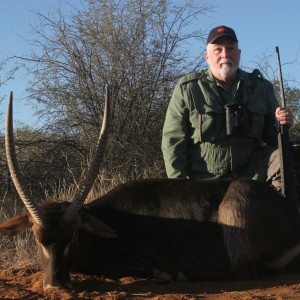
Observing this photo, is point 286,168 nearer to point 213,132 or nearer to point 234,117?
point 234,117

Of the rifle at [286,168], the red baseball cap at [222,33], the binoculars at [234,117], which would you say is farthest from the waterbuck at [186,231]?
the red baseball cap at [222,33]

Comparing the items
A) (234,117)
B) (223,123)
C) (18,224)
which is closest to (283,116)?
(234,117)

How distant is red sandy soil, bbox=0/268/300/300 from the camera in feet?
14.6

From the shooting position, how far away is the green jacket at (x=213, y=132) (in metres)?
6.66

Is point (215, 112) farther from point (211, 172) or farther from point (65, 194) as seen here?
point (65, 194)

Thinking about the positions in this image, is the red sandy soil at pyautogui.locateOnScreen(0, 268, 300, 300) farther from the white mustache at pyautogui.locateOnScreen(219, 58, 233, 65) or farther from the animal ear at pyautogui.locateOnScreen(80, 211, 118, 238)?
the white mustache at pyautogui.locateOnScreen(219, 58, 233, 65)

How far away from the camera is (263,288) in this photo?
15.5 ft

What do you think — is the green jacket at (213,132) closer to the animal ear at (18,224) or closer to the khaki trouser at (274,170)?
the khaki trouser at (274,170)

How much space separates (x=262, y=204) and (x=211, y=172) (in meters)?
1.38

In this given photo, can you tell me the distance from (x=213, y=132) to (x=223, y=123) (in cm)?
15

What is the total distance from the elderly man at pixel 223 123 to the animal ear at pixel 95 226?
1.77 meters

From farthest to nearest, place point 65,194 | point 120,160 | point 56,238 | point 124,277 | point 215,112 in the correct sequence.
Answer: point 120,160, point 65,194, point 215,112, point 124,277, point 56,238

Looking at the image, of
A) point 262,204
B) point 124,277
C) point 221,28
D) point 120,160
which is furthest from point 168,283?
point 120,160

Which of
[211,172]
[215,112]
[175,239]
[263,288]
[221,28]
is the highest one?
[221,28]
